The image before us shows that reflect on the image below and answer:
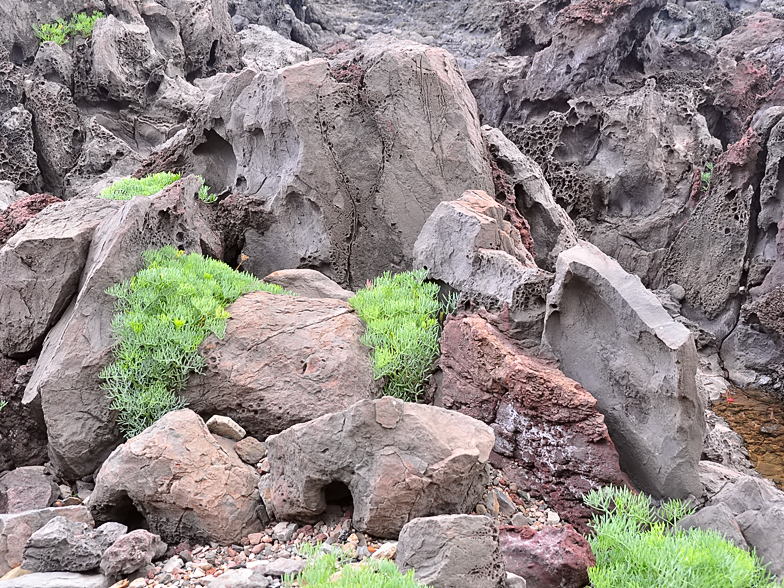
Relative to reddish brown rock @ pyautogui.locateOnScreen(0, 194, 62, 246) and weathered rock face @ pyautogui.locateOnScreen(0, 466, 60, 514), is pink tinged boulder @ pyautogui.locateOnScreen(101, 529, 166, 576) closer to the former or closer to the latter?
weathered rock face @ pyautogui.locateOnScreen(0, 466, 60, 514)

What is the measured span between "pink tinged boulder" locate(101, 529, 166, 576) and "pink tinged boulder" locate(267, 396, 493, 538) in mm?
831

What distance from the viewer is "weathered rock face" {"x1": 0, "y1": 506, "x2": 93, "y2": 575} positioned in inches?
164

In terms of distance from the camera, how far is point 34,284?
6172 mm

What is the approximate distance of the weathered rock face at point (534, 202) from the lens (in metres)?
9.00

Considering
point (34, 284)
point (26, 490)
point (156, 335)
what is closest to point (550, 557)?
point (156, 335)

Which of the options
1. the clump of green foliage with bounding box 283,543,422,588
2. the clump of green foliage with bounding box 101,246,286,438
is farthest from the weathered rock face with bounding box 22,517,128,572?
the clump of green foliage with bounding box 101,246,286,438

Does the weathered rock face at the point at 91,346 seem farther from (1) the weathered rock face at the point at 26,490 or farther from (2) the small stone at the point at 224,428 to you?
(2) the small stone at the point at 224,428

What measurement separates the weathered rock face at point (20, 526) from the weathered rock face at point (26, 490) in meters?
0.83

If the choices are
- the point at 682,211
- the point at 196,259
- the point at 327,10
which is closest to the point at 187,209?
the point at 196,259

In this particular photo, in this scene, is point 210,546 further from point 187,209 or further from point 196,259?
point 187,209

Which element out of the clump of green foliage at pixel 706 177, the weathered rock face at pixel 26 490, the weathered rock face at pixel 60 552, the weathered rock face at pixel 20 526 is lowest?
the weathered rock face at pixel 26 490

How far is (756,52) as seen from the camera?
18906 millimetres

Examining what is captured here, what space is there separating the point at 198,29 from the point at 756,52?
16.4m

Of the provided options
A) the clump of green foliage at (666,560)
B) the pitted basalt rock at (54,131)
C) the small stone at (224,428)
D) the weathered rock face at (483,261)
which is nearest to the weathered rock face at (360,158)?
the weathered rock face at (483,261)
